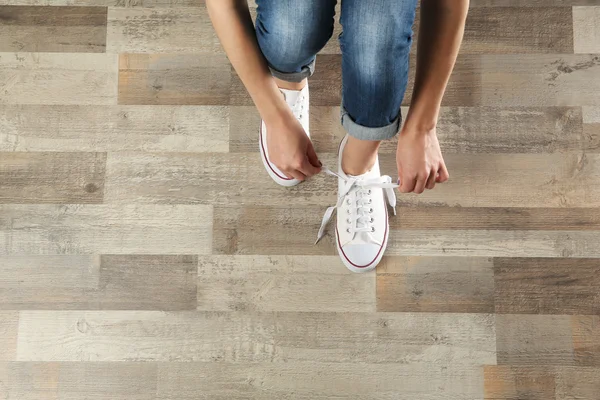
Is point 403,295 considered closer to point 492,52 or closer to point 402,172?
point 402,172

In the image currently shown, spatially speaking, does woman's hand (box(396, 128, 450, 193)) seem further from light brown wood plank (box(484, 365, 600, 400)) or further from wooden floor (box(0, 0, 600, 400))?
light brown wood plank (box(484, 365, 600, 400))

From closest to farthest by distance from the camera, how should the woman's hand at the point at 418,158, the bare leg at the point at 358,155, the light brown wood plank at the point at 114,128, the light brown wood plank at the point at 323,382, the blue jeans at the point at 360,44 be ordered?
1. the blue jeans at the point at 360,44
2. the woman's hand at the point at 418,158
3. the bare leg at the point at 358,155
4. the light brown wood plank at the point at 323,382
5. the light brown wood plank at the point at 114,128

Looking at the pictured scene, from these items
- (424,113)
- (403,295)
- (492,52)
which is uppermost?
(424,113)

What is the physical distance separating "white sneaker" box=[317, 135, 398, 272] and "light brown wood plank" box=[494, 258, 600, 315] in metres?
0.26

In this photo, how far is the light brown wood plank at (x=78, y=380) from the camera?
1135 mm

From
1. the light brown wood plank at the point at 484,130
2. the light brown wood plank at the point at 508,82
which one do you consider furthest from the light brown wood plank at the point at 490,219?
the light brown wood plank at the point at 508,82

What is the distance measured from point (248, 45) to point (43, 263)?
70 cm

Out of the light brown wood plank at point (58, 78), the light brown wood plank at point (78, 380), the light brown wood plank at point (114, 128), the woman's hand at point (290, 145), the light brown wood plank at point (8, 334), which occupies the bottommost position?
the light brown wood plank at point (78, 380)

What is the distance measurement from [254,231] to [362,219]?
232 millimetres

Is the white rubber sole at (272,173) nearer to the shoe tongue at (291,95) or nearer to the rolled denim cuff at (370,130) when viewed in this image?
the shoe tongue at (291,95)

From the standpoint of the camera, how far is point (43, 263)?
1188 mm

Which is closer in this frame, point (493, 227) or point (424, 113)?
point (424, 113)

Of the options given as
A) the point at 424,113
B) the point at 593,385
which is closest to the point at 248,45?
the point at 424,113

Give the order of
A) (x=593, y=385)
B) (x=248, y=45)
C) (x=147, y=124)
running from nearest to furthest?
1. (x=248, y=45)
2. (x=593, y=385)
3. (x=147, y=124)
